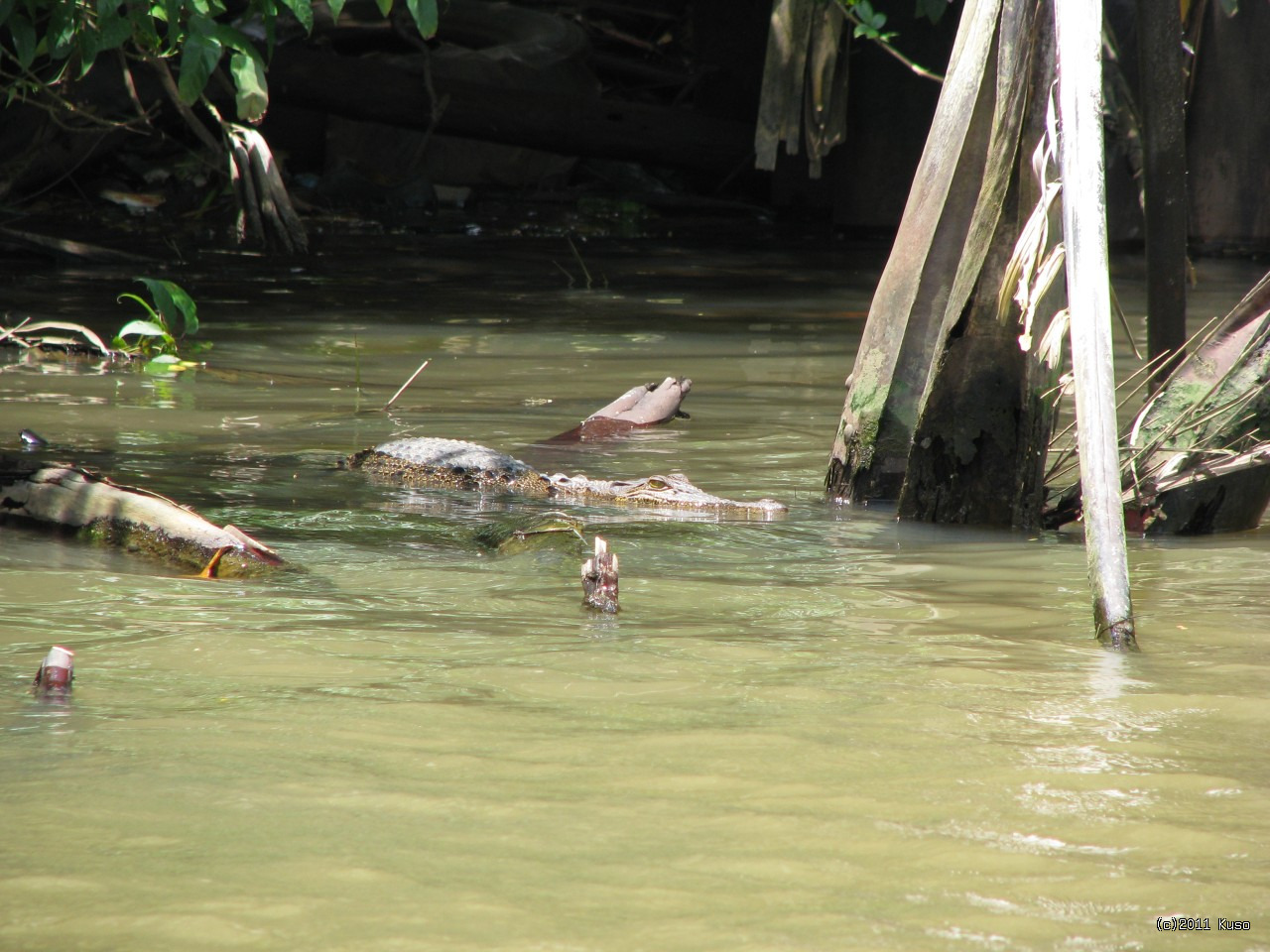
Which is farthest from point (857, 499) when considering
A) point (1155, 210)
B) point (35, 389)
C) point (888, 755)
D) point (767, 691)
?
point (35, 389)

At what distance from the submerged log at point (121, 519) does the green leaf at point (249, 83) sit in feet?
6.37

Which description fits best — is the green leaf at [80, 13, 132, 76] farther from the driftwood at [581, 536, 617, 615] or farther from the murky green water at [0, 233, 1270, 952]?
the driftwood at [581, 536, 617, 615]

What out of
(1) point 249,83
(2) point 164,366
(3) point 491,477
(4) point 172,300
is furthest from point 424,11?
(2) point 164,366

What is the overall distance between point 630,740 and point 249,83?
13.2 ft

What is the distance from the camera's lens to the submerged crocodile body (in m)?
5.04

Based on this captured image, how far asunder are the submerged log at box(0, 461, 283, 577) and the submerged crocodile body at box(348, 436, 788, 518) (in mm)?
1303

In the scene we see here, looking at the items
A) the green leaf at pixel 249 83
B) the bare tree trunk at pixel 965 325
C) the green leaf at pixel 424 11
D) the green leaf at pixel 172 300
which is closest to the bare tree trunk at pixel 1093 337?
the bare tree trunk at pixel 965 325

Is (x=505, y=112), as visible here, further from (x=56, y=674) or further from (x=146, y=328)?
(x=56, y=674)

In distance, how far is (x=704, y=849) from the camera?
210 cm

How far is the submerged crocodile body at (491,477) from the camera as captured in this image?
5039 mm

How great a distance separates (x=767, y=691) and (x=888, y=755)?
41 cm

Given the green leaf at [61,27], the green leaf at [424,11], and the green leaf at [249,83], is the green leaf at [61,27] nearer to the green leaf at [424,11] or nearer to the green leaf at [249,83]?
the green leaf at [249,83]

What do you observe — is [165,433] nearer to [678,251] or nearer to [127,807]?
[127,807]

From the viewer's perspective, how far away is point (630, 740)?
2.55 metres
